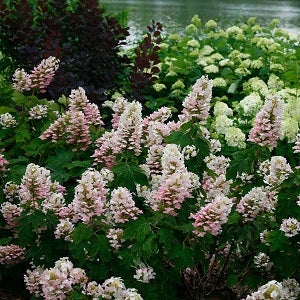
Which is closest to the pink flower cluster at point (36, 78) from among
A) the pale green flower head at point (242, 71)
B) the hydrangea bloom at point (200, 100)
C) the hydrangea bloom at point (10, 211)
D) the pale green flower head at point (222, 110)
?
the hydrangea bloom at point (10, 211)

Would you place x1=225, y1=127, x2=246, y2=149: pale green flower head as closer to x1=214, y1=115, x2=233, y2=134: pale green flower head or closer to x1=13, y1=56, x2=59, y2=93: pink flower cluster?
x1=214, y1=115, x2=233, y2=134: pale green flower head

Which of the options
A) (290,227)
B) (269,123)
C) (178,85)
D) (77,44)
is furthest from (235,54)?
(290,227)

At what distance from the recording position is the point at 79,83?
185 inches

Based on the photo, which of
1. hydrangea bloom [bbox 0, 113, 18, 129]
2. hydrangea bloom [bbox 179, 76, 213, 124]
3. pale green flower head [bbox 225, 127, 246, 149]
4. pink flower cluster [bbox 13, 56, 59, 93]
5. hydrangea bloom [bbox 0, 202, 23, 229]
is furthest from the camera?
pale green flower head [bbox 225, 127, 246, 149]

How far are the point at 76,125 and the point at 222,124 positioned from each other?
1935 mm

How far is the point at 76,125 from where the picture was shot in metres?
3.33

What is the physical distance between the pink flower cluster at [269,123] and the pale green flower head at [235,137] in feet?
6.16

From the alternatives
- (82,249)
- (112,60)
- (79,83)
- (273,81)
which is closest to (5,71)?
(112,60)

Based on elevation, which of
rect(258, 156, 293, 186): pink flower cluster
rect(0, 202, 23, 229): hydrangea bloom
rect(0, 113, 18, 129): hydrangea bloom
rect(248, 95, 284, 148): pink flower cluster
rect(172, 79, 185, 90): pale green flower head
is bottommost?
rect(172, 79, 185, 90): pale green flower head

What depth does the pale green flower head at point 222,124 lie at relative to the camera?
500 cm

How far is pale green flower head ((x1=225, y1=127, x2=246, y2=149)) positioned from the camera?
4746 mm

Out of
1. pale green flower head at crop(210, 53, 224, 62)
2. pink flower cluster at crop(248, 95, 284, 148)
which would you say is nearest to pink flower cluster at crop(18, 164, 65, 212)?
pink flower cluster at crop(248, 95, 284, 148)

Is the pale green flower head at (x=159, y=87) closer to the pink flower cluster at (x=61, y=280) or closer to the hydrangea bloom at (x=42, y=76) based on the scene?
the hydrangea bloom at (x=42, y=76)

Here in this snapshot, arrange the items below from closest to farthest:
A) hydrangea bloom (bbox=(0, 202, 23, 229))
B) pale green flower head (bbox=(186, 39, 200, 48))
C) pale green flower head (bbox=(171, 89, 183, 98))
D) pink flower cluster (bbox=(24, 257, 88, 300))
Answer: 1. pink flower cluster (bbox=(24, 257, 88, 300))
2. hydrangea bloom (bbox=(0, 202, 23, 229))
3. pale green flower head (bbox=(171, 89, 183, 98))
4. pale green flower head (bbox=(186, 39, 200, 48))
